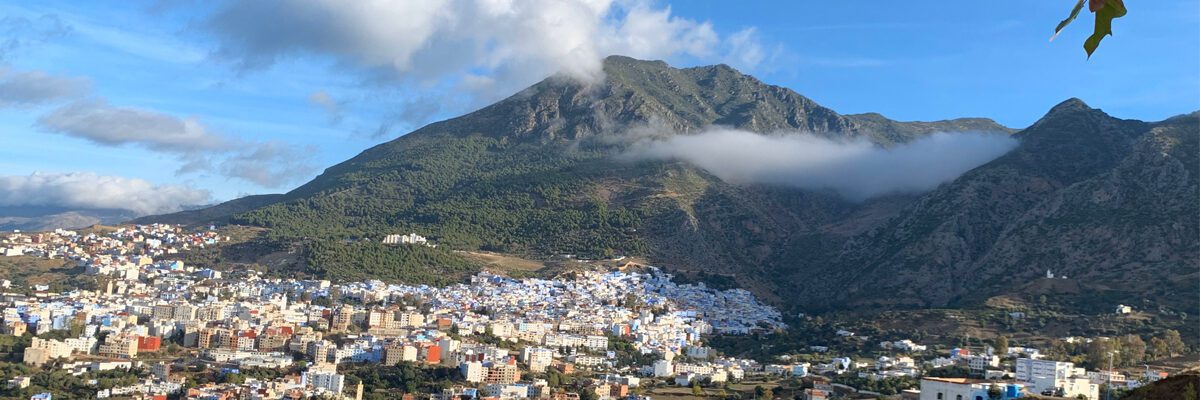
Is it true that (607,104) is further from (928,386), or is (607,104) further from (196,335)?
(928,386)

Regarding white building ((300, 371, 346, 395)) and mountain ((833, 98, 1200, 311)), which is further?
mountain ((833, 98, 1200, 311))

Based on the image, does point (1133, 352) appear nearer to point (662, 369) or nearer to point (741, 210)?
point (662, 369)

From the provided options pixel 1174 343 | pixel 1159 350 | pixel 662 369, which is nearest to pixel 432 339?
pixel 662 369

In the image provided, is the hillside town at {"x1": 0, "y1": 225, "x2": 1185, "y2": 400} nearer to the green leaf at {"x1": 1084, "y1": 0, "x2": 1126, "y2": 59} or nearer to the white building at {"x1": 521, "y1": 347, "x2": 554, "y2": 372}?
the white building at {"x1": 521, "y1": 347, "x2": 554, "y2": 372}

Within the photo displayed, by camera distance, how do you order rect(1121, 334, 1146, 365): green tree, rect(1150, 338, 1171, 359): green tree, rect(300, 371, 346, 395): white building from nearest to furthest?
rect(1121, 334, 1146, 365): green tree → rect(300, 371, 346, 395): white building → rect(1150, 338, 1171, 359): green tree

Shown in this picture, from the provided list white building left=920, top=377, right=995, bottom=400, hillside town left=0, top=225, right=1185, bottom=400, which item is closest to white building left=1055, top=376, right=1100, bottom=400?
hillside town left=0, top=225, right=1185, bottom=400

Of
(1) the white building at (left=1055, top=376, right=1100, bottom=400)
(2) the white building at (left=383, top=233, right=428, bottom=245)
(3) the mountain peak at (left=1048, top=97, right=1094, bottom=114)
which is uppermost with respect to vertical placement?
A: (3) the mountain peak at (left=1048, top=97, right=1094, bottom=114)

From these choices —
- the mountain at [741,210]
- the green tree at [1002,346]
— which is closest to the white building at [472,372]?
the green tree at [1002,346]

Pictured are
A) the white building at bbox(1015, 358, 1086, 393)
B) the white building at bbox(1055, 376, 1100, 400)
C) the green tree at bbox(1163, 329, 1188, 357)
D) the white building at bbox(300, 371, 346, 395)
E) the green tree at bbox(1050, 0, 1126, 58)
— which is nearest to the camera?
the green tree at bbox(1050, 0, 1126, 58)
